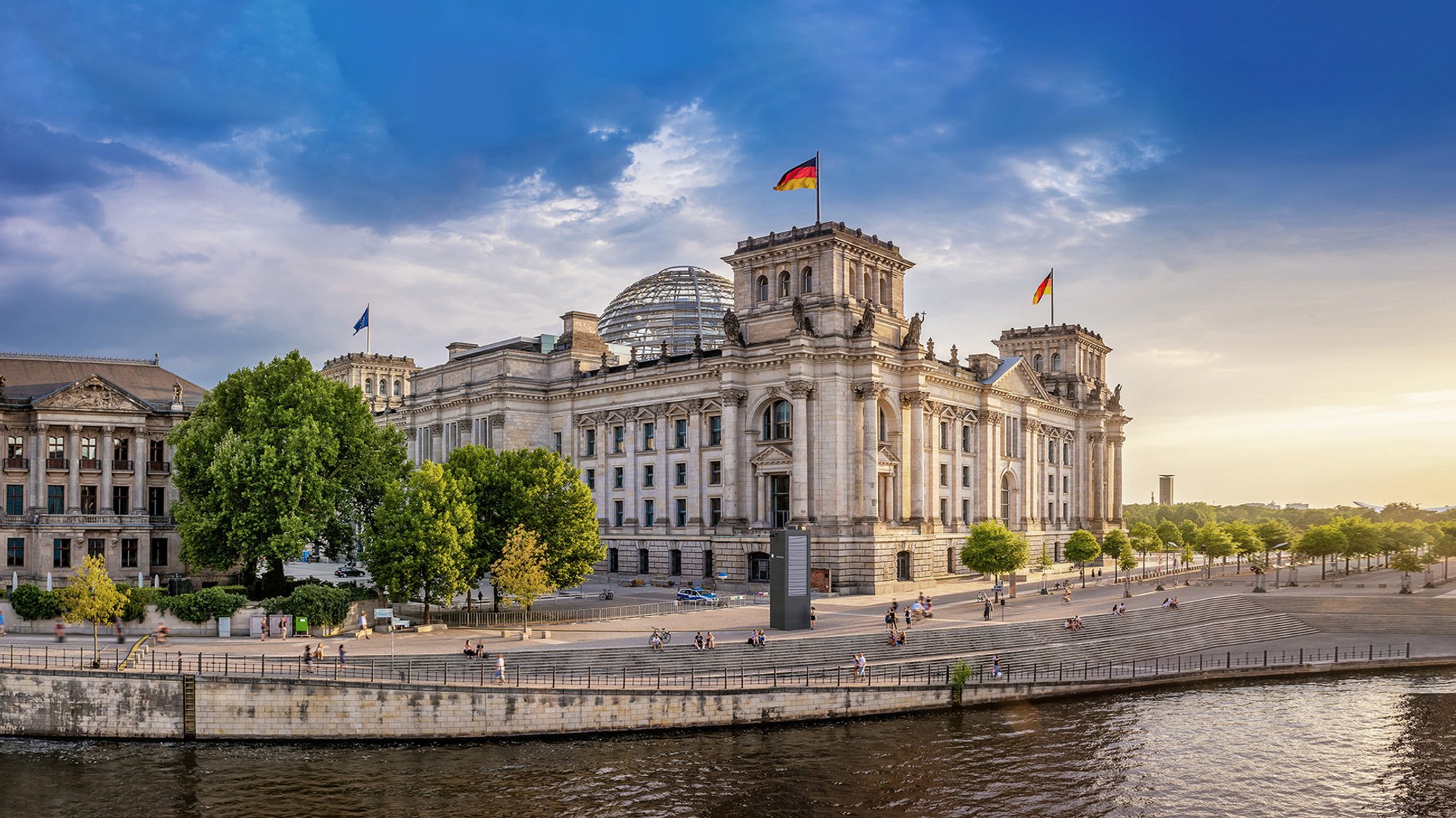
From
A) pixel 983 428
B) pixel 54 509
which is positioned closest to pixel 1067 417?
pixel 983 428

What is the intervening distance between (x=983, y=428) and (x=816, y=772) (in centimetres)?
7061

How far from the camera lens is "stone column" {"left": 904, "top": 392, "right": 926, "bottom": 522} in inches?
3674

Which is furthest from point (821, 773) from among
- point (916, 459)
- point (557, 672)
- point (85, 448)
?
point (85, 448)

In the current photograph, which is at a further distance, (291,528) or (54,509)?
(54,509)

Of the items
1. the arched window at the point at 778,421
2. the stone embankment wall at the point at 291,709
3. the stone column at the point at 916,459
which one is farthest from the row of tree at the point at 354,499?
the stone column at the point at 916,459

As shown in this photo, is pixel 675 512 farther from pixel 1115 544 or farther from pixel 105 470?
pixel 105 470

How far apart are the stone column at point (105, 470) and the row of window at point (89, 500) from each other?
0.35 m

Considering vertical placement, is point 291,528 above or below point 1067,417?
below

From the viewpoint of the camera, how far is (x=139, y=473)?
8181cm

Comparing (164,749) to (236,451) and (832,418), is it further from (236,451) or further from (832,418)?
(832,418)

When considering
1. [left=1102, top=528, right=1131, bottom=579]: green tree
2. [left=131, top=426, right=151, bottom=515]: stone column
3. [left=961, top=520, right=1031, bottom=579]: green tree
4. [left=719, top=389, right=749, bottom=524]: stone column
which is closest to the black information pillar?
[left=961, top=520, right=1031, bottom=579]: green tree

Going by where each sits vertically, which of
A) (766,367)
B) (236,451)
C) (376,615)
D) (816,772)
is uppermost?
(766,367)

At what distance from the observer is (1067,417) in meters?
136

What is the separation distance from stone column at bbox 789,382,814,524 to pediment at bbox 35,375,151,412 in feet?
158
